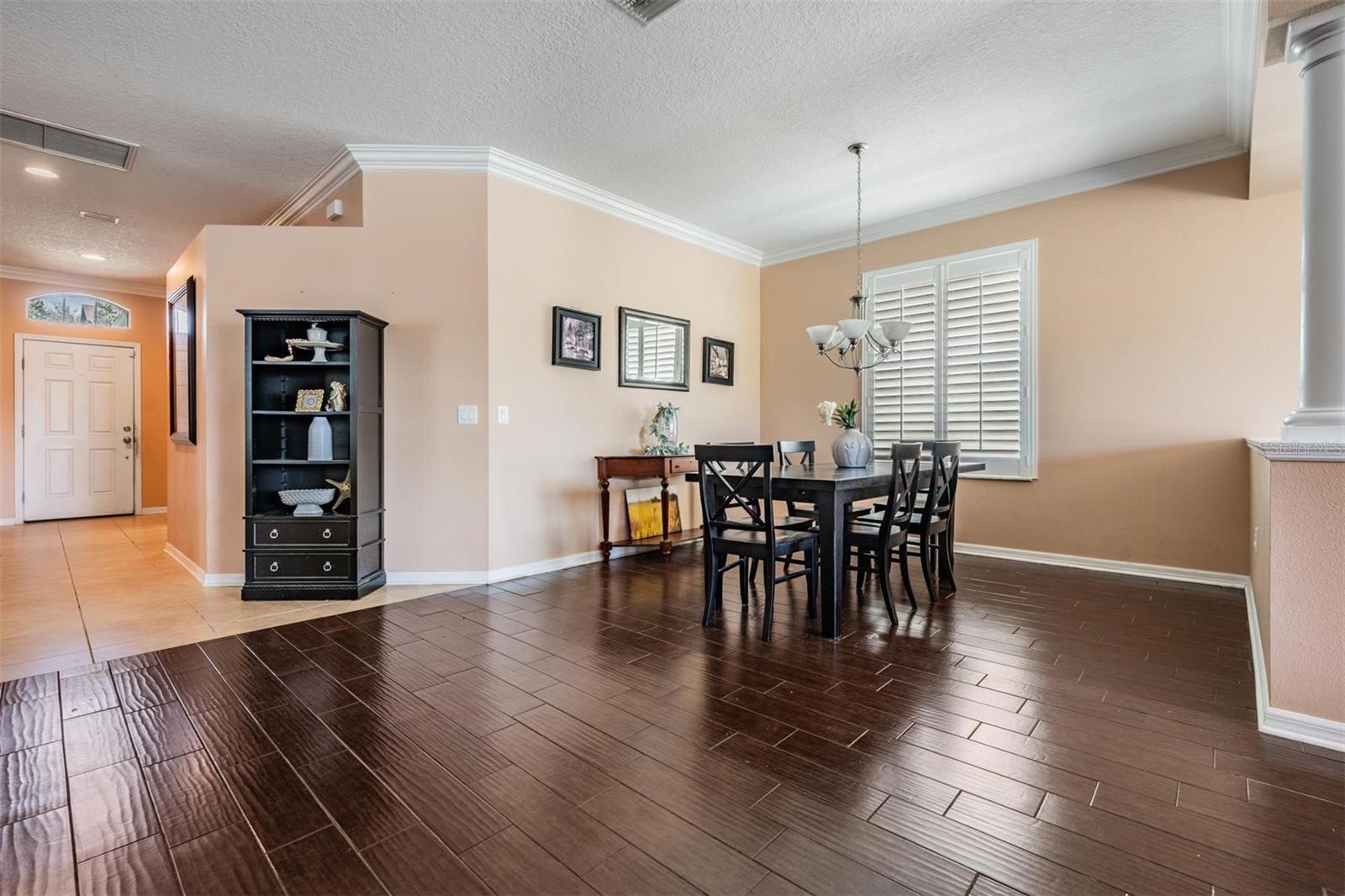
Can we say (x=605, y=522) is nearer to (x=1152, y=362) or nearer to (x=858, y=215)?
(x=858, y=215)

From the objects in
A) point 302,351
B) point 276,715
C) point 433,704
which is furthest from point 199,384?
point 433,704

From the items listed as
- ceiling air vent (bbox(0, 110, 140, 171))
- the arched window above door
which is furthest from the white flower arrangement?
the arched window above door

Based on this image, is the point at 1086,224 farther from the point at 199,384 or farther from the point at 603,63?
the point at 199,384

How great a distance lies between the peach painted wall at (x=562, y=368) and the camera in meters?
4.24

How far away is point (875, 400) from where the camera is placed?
5555mm

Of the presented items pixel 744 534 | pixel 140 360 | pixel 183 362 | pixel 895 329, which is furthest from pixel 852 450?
pixel 140 360

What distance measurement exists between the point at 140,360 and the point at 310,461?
5.94m

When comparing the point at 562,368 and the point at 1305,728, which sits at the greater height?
the point at 562,368

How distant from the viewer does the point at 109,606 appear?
3.59 m

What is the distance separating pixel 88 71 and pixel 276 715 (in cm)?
349

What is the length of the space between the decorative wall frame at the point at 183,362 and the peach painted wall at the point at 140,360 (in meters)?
2.82

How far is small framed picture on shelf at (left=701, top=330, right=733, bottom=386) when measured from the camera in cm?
585

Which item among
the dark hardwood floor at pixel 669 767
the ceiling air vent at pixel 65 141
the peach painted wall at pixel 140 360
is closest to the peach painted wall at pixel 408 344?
the ceiling air vent at pixel 65 141

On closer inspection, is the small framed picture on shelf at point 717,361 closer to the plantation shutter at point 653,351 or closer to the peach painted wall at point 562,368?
the peach painted wall at point 562,368
